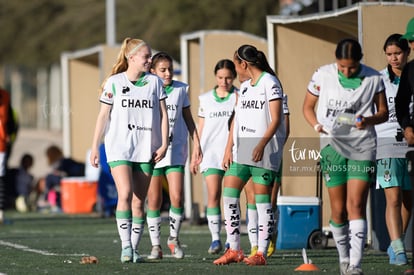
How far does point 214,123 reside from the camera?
15.5 m

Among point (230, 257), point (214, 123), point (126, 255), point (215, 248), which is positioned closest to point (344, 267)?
point (230, 257)

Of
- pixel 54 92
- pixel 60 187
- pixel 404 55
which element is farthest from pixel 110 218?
pixel 54 92

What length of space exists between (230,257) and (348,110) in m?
2.45

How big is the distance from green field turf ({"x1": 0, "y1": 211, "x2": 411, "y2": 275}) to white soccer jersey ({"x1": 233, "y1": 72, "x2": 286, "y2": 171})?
3.26 ft

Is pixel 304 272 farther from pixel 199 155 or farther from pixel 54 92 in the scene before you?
pixel 54 92

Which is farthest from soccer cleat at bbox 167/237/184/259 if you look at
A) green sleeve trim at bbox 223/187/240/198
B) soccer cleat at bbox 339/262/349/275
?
soccer cleat at bbox 339/262/349/275

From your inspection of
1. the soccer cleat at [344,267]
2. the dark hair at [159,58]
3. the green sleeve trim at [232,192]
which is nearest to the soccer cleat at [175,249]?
the green sleeve trim at [232,192]

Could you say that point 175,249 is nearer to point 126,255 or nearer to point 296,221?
point 126,255

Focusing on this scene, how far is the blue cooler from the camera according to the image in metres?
15.4

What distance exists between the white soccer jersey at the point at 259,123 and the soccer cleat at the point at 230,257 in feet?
2.85

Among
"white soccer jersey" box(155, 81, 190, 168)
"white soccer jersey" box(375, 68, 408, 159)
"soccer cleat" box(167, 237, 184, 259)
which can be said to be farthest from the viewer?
"white soccer jersey" box(155, 81, 190, 168)

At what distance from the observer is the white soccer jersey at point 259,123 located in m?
12.4

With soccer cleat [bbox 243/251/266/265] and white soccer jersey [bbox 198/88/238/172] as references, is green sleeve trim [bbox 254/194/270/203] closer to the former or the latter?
soccer cleat [bbox 243/251/266/265]

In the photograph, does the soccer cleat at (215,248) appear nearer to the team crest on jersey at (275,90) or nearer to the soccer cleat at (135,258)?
the soccer cleat at (135,258)
